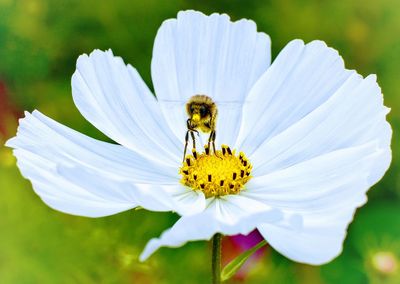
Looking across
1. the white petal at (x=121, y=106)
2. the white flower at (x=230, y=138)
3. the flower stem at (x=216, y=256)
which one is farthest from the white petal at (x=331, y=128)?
the flower stem at (x=216, y=256)

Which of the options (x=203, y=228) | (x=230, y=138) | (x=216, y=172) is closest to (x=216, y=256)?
(x=203, y=228)

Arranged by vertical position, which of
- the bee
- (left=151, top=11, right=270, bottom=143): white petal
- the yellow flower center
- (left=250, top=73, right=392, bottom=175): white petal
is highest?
(left=151, top=11, right=270, bottom=143): white petal

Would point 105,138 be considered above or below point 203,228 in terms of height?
above

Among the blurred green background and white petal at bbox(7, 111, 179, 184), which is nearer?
white petal at bbox(7, 111, 179, 184)

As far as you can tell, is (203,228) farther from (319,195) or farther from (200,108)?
(200,108)

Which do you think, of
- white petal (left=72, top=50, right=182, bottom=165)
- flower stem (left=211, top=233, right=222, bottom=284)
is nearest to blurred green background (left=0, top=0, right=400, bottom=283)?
white petal (left=72, top=50, right=182, bottom=165)

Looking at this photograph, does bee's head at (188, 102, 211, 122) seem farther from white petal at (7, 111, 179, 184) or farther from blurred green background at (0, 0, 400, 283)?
blurred green background at (0, 0, 400, 283)

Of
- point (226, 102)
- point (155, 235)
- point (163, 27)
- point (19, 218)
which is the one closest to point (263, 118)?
point (226, 102)

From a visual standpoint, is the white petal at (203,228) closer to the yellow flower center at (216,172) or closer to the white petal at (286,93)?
the yellow flower center at (216,172)
